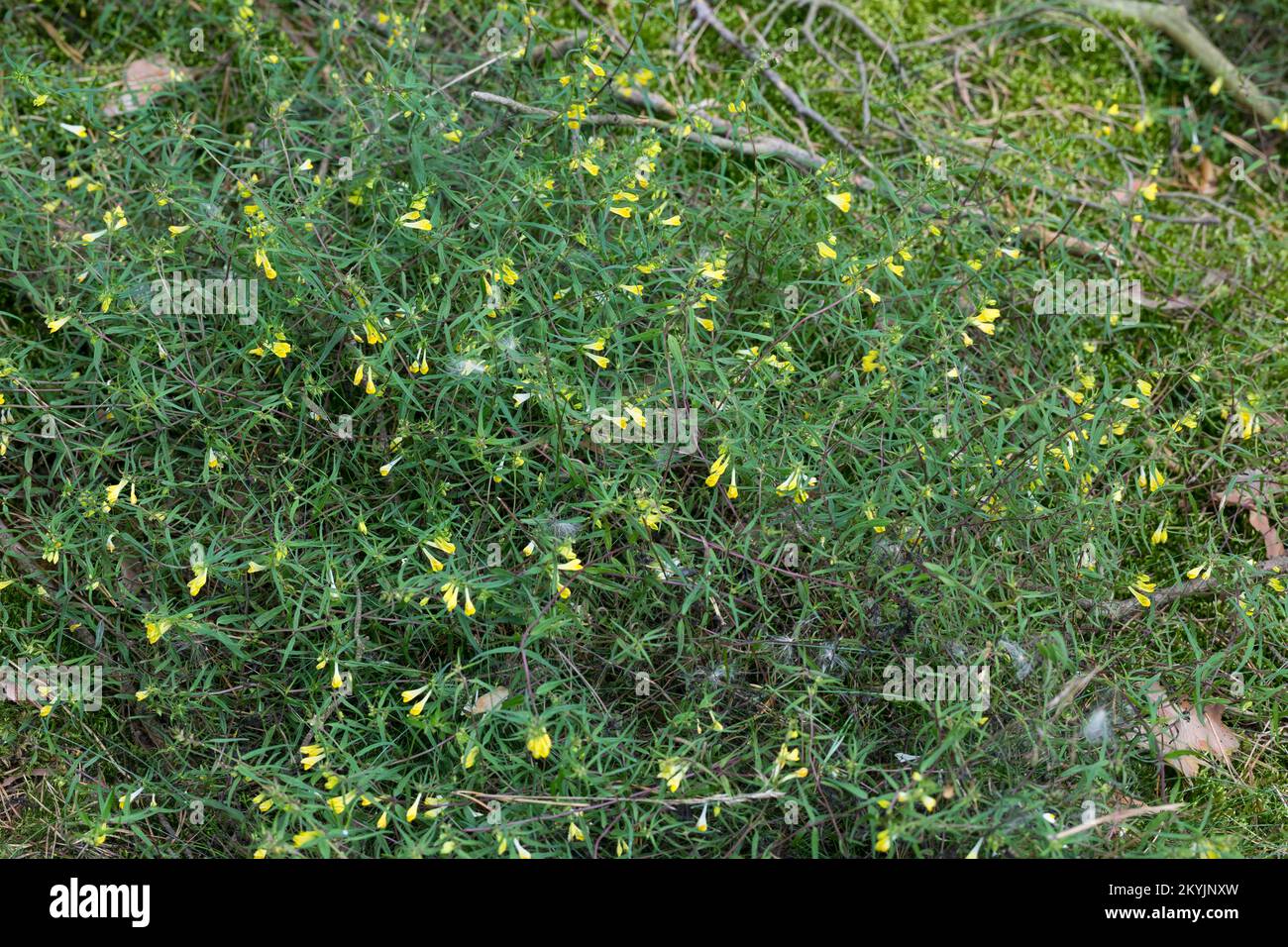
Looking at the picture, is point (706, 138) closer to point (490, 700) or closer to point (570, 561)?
point (570, 561)

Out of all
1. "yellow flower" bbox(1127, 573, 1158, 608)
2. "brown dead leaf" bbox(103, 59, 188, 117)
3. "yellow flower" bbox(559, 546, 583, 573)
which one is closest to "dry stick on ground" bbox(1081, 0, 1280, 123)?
"yellow flower" bbox(1127, 573, 1158, 608)

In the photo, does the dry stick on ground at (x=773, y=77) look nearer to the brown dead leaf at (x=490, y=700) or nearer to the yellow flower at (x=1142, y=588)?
the yellow flower at (x=1142, y=588)

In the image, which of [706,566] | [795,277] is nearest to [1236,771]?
[706,566]

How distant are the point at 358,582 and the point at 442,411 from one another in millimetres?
558

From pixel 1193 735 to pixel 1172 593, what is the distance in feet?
1.49

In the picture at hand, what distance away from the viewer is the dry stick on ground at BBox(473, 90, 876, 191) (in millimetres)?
3766

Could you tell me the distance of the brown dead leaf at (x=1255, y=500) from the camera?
3.84m

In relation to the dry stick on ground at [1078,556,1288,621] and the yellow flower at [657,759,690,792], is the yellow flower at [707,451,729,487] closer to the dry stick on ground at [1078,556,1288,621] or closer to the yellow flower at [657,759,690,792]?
the yellow flower at [657,759,690,792]

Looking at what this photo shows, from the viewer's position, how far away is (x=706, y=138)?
4.03m

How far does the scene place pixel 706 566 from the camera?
3145mm

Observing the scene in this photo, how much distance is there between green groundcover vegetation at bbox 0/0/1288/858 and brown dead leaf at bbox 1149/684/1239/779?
16 mm

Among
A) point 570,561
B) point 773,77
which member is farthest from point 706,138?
point 570,561

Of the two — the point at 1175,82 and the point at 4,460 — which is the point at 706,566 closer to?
the point at 4,460

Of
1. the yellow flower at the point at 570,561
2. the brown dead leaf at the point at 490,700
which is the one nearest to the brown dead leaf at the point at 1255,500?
the yellow flower at the point at 570,561
